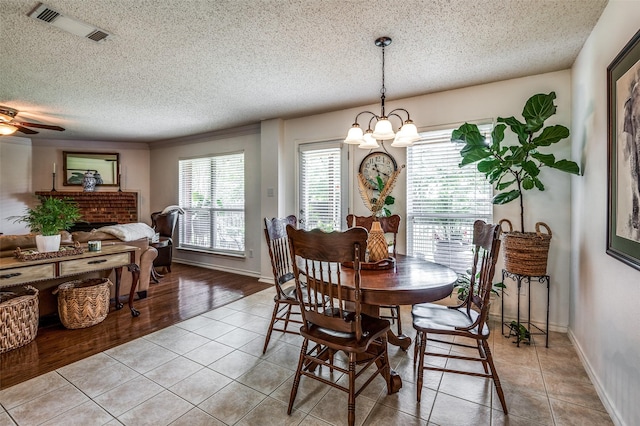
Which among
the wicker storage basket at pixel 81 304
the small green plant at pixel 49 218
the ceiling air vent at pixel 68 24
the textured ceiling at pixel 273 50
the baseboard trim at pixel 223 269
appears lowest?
the baseboard trim at pixel 223 269

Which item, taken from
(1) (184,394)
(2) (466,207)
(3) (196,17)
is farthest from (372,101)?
(1) (184,394)

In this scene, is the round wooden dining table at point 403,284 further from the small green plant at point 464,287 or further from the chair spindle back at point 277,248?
the small green plant at point 464,287

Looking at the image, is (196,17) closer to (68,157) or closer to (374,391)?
(374,391)

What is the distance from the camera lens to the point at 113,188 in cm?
640

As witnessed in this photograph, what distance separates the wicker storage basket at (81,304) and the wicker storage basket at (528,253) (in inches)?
157

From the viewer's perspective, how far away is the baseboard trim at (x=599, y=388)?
1676mm

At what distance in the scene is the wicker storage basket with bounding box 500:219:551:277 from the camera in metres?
2.57

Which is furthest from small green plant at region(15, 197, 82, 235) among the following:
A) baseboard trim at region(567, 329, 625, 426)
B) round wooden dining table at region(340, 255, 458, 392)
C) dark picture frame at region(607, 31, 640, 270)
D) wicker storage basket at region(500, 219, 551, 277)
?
baseboard trim at region(567, 329, 625, 426)

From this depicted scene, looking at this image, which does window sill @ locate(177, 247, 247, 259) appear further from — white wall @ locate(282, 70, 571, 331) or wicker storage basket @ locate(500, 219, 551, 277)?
wicker storage basket @ locate(500, 219, 551, 277)

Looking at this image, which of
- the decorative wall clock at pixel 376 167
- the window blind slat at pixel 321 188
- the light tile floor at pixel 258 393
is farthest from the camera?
the window blind slat at pixel 321 188

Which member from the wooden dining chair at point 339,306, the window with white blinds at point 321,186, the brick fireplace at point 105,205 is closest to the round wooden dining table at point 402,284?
the wooden dining chair at point 339,306

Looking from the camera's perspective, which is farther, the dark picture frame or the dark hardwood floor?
the dark hardwood floor

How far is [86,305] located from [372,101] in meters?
3.86

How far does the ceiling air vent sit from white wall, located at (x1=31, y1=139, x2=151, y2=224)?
4783mm
